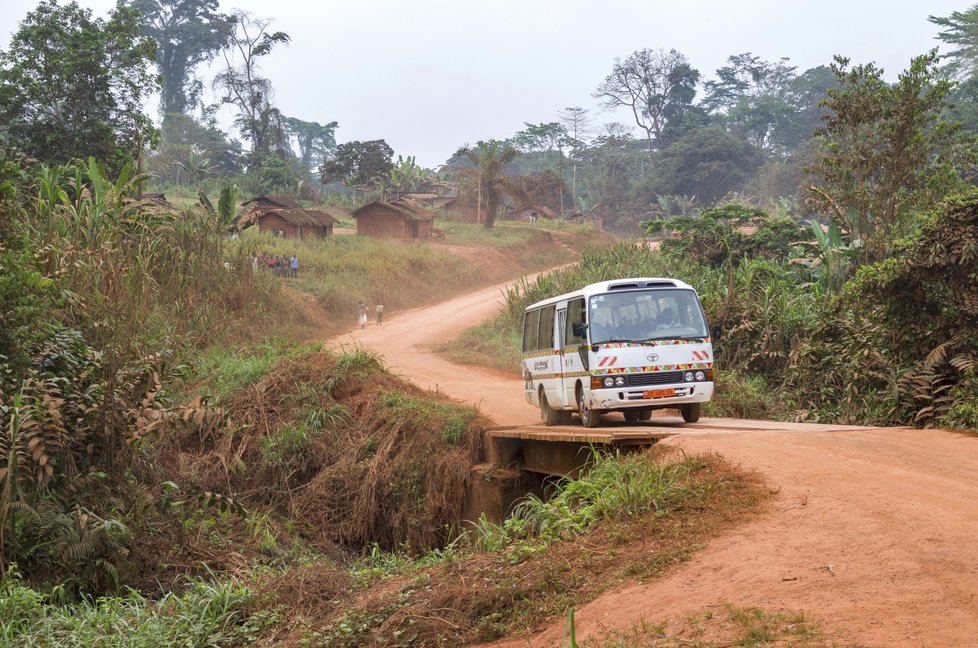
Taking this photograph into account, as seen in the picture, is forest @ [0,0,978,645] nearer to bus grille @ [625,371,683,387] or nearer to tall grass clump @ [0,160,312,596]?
tall grass clump @ [0,160,312,596]

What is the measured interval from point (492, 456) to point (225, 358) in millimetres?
7952

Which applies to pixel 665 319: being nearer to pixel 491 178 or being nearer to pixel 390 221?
pixel 390 221

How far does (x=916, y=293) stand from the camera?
13.6 m

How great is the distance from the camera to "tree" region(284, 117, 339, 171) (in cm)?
11869

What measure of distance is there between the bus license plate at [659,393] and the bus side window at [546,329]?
2.41 metres

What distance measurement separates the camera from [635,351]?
1284 cm

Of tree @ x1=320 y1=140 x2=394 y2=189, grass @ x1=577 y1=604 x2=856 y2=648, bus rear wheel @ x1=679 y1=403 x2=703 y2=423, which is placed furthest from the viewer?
tree @ x1=320 y1=140 x2=394 y2=189

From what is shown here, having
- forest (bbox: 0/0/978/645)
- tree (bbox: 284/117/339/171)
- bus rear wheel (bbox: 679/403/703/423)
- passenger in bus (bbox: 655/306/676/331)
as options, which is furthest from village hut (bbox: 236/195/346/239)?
tree (bbox: 284/117/339/171)

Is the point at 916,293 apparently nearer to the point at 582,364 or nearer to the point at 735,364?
the point at 582,364

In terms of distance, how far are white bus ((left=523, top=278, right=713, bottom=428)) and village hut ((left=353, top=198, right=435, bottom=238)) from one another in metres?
39.3

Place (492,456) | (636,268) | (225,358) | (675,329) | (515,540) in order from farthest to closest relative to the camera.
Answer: (636,268) < (225,358) < (492,456) < (675,329) < (515,540)

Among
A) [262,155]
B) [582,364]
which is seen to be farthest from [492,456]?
[262,155]

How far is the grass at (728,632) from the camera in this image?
5.00m

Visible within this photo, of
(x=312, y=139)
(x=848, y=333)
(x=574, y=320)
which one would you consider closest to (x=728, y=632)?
(x=574, y=320)
